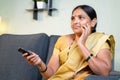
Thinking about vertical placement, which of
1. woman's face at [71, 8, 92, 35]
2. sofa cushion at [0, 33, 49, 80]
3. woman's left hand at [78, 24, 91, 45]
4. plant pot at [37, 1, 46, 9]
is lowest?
sofa cushion at [0, 33, 49, 80]

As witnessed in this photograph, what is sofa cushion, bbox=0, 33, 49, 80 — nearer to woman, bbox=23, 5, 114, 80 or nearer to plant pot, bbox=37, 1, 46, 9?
woman, bbox=23, 5, 114, 80

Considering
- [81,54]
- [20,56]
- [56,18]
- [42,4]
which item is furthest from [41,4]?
[81,54]

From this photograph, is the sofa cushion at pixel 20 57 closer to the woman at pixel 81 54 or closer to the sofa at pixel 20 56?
the sofa at pixel 20 56

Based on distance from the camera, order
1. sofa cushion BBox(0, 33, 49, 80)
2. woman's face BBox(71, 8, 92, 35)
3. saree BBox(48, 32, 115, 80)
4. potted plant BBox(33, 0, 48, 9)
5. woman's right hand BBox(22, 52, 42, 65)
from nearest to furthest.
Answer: woman's right hand BBox(22, 52, 42, 65) < saree BBox(48, 32, 115, 80) < woman's face BBox(71, 8, 92, 35) < sofa cushion BBox(0, 33, 49, 80) < potted plant BBox(33, 0, 48, 9)

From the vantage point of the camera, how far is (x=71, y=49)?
1.71 metres

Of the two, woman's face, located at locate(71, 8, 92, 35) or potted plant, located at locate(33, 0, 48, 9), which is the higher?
potted plant, located at locate(33, 0, 48, 9)

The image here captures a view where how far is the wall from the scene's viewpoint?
7.21 feet

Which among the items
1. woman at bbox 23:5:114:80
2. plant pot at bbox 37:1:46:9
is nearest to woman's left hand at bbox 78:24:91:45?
woman at bbox 23:5:114:80

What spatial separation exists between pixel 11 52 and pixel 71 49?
Answer: 2.46 ft

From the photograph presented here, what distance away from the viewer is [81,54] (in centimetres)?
164

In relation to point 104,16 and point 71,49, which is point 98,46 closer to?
point 71,49

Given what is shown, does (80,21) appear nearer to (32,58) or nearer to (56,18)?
(32,58)

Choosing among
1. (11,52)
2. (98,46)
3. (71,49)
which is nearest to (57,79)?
(71,49)

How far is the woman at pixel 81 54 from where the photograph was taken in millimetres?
1528
